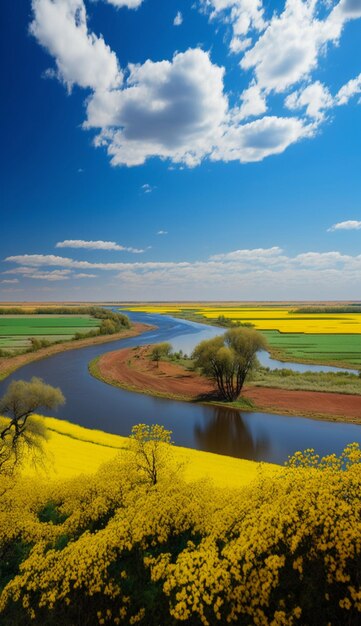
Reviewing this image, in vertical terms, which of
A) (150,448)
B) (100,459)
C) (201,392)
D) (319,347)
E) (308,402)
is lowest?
(201,392)

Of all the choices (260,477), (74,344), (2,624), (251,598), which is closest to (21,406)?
(2,624)

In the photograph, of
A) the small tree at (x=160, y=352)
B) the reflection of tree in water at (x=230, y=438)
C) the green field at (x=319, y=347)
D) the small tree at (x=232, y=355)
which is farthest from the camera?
the small tree at (x=160, y=352)

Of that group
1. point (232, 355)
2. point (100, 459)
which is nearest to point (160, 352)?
point (232, 355)

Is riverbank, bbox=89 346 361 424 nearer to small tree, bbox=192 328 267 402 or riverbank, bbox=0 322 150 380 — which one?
small tree, bbox=192 328 267 402

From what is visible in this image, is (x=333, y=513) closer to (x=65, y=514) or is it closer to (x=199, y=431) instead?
(x=65, y=514)

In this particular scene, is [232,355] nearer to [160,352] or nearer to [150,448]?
[150,448]

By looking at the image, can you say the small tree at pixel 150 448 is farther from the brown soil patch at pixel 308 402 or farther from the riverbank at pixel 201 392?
the brown soil patch at pixel 308 402

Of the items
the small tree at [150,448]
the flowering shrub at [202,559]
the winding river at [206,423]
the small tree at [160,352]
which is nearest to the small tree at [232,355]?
the winding river at [206,423]
